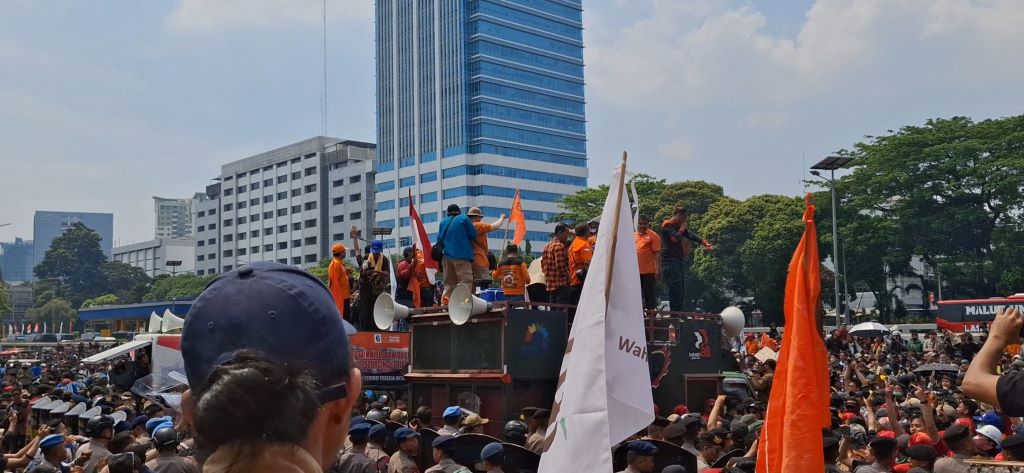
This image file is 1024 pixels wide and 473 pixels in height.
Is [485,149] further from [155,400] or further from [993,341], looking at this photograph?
[993,341]

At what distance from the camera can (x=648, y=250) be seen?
1316cm

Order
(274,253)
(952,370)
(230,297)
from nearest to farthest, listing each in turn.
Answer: (230,297) → (952,370) → (274,253)

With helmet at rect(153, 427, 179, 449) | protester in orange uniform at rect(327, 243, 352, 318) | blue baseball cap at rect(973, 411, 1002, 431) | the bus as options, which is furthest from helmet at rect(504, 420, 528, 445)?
the bus

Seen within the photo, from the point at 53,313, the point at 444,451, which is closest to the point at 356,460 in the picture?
the point at 444,451

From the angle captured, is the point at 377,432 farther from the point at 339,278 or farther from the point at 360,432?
the point at 339,278

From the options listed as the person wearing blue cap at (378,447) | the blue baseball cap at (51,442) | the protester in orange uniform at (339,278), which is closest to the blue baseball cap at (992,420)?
the person wearing blue cap at (378,447)

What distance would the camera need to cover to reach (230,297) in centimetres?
170

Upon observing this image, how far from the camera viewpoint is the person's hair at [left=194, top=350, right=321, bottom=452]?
1550 millimetres

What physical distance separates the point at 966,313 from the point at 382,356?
3198 centimetres

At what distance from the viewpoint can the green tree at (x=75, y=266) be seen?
129m

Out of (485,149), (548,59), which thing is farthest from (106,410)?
(548,59)

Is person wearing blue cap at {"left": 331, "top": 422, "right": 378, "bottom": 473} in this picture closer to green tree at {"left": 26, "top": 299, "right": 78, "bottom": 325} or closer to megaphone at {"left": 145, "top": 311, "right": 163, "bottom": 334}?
megaphone at {"left": 145, "top": 311, "right": 163, "bottom": 334}

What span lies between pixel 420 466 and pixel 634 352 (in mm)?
4103

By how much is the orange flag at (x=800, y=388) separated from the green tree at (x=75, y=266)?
13556cm
